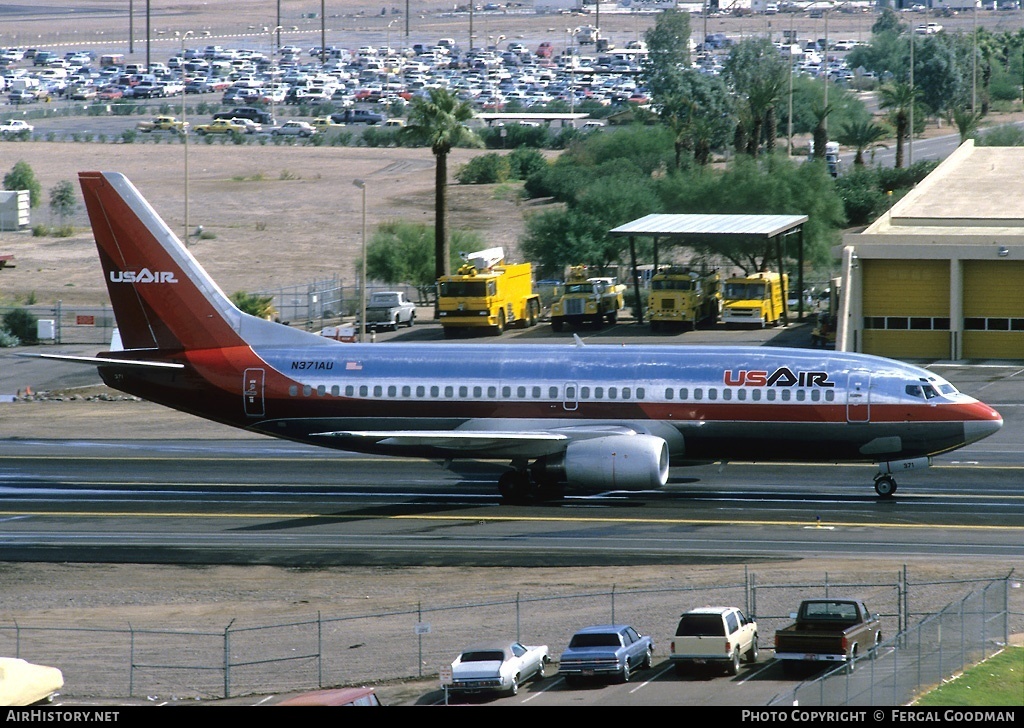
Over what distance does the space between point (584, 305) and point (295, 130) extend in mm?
100637

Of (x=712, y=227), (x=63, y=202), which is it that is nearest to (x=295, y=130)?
(x=63, y=202)

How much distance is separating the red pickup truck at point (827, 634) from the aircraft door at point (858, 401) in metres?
14.2

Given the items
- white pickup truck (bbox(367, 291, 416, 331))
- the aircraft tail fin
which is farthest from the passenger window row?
white pickup truck (bbox(367, 291, 416, 331))

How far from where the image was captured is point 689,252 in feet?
358

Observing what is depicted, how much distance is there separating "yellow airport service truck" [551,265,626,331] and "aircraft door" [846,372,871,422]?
36.6m

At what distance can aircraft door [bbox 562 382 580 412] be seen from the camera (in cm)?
4575

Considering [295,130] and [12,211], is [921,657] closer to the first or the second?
[12,211]

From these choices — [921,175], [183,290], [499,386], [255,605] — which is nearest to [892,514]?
[499,386]

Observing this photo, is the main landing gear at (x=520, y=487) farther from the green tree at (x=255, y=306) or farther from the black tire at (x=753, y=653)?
the green tree at (x=255, y=306)

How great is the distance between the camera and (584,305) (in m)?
80.6

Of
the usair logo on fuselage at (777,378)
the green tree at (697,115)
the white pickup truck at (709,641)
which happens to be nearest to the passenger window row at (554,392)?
the usair logo on fuselage at (777,378)

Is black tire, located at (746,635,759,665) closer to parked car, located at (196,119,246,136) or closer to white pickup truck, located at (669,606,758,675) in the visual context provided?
white pickup truck, located at (669,606,758,675)

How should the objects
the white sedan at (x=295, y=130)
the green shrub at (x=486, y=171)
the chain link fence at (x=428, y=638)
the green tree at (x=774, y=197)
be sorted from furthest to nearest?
1. the white sedan at (x=295, y=130)
2. the green shrub at (x=486, y=171)
3. the green tree at (x=774, y=197)
4. the chain link fence at (x=428, y=638)

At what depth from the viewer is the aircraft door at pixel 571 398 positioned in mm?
45750
